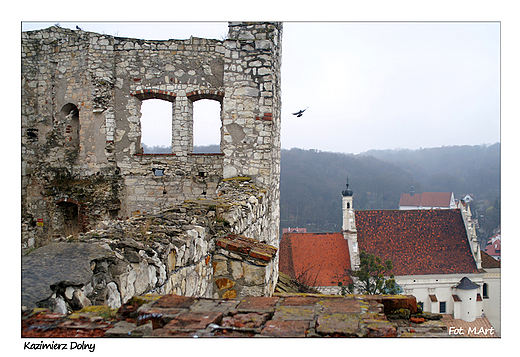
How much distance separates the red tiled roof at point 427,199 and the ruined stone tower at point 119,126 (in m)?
55.9

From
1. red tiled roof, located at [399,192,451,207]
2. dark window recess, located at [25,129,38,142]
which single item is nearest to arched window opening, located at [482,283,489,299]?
dark window recess, located at [25,129,38,142]

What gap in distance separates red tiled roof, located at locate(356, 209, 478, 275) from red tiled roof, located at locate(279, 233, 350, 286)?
175cm

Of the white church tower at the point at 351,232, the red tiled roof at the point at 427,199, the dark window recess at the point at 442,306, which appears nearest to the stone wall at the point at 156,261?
the white church tower at the point at 351,232

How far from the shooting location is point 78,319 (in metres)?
2.07

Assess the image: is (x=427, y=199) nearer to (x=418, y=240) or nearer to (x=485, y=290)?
(x=485, y=290)

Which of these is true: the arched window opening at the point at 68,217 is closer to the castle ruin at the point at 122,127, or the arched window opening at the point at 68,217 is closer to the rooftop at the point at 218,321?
the castle ruin at the point at 122,127

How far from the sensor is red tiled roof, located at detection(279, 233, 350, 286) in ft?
81.3

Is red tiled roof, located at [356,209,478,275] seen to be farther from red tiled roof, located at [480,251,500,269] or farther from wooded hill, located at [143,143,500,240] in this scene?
wooded hill, located at [143,143,500,240]

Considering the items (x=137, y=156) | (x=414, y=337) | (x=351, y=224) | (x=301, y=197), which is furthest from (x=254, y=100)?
(x=301, y=197)

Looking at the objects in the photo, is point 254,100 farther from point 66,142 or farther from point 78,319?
point 78,319

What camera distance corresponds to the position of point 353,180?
6631 centimetres

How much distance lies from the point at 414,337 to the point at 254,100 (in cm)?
→ 568

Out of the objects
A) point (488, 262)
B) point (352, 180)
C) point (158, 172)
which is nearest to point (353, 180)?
point (352, 180)

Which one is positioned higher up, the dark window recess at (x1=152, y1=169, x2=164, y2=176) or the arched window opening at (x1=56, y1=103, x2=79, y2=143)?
the arched window opening at (x1=56, y1=103, x2=79, y2=143)
